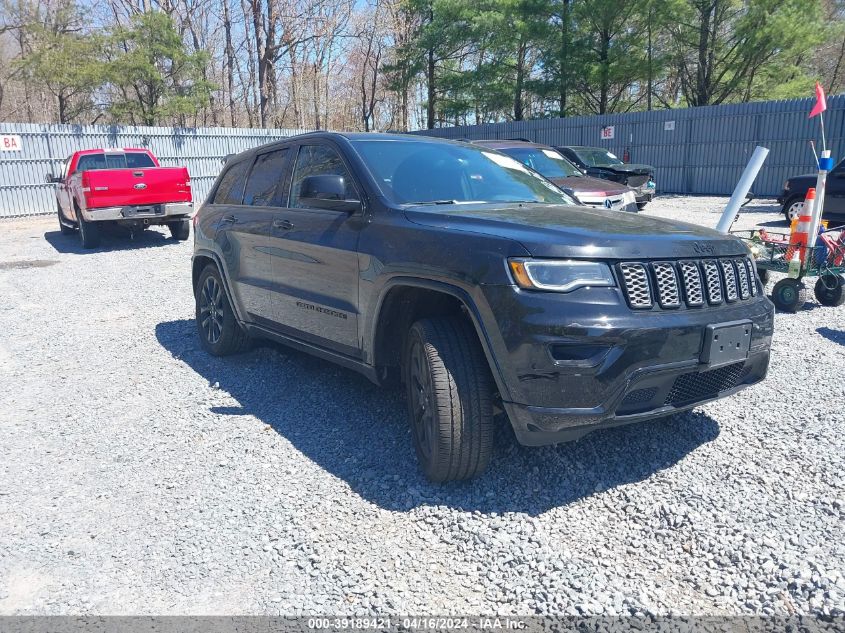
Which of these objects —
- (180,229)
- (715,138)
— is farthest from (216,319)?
(715,138)

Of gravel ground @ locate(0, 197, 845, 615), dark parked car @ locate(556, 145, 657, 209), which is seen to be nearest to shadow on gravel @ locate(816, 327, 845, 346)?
gravel ground @ locate(0, 197, 845, 615)

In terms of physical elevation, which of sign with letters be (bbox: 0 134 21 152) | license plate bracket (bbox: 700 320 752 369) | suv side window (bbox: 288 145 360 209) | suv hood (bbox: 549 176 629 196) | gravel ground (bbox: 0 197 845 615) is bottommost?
gravel ground (bbox: 0 197 845 615)

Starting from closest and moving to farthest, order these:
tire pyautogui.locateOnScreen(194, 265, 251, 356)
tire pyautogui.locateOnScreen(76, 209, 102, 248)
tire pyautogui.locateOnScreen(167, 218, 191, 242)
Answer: tire pyautogui.locateOnScreen(194, 265, 251, 356)
tire pyautogui.locateOnScreen(76, 209, 102, 248)
tire pyautogui.locateOnScreen(167, 218, 191, 242)

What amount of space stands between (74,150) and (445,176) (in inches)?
802

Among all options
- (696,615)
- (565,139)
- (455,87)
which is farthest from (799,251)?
(455,87)

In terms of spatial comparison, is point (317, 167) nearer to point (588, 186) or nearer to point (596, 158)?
point (588, 186)

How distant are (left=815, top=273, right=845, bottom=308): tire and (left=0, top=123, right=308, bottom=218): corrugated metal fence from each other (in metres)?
20.7

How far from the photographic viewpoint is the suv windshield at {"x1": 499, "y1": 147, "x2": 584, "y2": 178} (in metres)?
11.4

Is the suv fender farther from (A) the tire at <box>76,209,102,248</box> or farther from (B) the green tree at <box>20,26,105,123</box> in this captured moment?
(B) the green tree at <box>20,26,105,123</box>

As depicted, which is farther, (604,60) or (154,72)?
(604,60)

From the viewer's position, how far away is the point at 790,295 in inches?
260

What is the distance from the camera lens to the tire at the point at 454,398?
3.03m

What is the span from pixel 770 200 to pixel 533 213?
1840cm

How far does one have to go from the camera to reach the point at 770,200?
1897 centimetres
